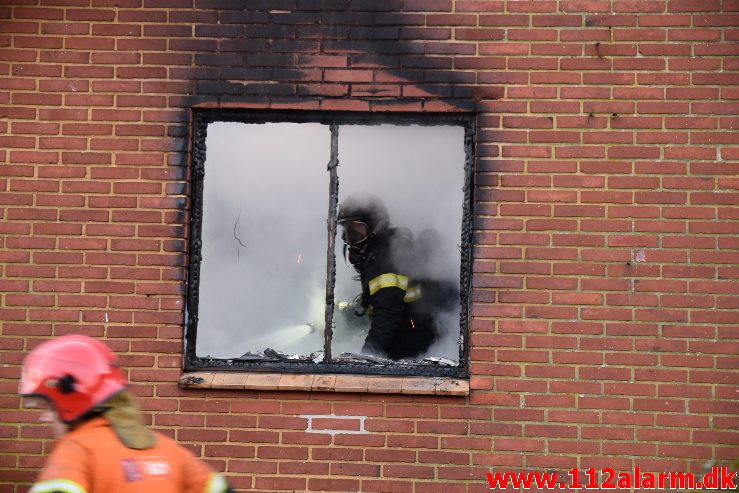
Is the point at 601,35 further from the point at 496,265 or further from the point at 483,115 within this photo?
the point at 496,265

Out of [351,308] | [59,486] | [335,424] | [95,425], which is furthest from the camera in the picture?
[351,308]

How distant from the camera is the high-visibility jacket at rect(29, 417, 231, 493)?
314 centimetres

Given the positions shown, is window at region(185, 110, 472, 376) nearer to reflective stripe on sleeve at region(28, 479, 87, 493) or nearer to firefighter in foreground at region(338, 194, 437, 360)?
firefighter in foreground at region(338, 194, 437, 360)

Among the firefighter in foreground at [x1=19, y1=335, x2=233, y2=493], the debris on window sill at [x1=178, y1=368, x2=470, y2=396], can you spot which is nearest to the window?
the debris on window sill at [x1=178, y1=368, x2=470, y2=396]

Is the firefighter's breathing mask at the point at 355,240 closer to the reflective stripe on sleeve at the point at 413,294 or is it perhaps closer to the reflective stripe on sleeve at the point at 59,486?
the reflective stripe on sleeve at the point at 413,294

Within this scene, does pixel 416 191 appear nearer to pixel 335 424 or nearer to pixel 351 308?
pixel 351 308

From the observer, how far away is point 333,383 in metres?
5.78

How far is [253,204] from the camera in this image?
20.1ft

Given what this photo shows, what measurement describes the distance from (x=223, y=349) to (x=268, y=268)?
21.7 inches

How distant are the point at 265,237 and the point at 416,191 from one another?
3.12ft

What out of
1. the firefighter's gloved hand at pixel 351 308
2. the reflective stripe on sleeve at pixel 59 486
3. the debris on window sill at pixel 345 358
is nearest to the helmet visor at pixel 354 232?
the firefighter's gloved hand at pixel 351 308

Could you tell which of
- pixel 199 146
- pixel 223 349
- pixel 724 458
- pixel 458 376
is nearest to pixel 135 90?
pixel 199 146

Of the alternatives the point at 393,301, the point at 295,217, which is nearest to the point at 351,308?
the point at 393,301

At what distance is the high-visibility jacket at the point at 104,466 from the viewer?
3.14m
